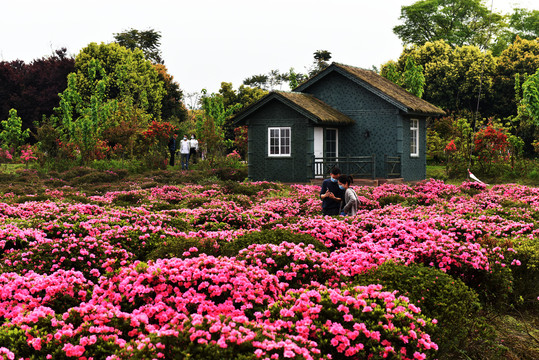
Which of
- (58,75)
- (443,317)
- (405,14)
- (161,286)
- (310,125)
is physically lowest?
(443,317)

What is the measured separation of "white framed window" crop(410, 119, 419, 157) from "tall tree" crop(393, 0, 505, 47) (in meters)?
39.5

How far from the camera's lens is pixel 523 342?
6781 millimetres

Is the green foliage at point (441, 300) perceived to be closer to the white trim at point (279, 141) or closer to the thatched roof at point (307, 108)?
the thatched roof at point (307, 108)

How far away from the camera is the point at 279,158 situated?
86.5 feet

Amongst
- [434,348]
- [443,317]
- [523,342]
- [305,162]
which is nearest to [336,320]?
[434,348]

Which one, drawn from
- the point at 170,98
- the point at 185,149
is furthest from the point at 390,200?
the point at 170,98

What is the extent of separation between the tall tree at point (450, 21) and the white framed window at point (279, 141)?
44364 millimetres

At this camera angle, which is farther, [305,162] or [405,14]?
[405,14]

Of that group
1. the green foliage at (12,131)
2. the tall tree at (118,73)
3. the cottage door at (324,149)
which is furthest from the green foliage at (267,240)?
the tall tree at (118,73)

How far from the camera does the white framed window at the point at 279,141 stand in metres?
26.4

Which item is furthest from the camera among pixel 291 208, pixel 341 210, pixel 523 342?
pixel 291 208

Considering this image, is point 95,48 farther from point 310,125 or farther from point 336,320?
point 336,320

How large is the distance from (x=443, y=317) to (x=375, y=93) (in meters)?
21.1

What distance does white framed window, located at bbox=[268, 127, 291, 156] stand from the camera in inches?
1040
